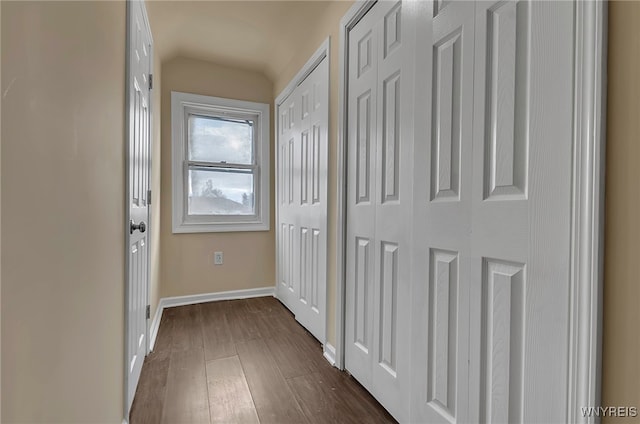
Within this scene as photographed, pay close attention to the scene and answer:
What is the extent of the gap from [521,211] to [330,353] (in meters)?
1.46

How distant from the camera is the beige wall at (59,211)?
1.73 feet

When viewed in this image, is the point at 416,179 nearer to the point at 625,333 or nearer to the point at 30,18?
the point at 625,333

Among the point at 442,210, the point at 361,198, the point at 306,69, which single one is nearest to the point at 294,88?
the point at 306,69

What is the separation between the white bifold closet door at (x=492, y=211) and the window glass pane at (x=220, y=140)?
90.3 inches

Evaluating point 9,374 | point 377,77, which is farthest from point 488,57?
point 9,374

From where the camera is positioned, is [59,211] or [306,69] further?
[306,69]

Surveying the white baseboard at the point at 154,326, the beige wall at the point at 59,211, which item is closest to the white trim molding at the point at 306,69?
the beige wall at the point at 59,211

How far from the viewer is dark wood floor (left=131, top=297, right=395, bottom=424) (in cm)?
139

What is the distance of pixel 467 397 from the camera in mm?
1002

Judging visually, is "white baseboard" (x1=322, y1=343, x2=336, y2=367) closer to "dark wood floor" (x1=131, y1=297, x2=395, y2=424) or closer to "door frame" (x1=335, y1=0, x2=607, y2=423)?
"dark wood floor" (x1=131, y1=297, x2=395, y2=424)

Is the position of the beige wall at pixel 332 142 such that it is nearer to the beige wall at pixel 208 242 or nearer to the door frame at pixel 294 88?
the door frame at pixel 294 88

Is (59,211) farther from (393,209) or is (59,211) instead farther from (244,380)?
(244,380)

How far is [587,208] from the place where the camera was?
0.68 metres

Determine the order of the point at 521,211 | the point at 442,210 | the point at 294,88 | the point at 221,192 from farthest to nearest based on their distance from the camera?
1. the point at 221,192
2. the point at 294,88
3. the point at 442,210
4. the point at 521,211
